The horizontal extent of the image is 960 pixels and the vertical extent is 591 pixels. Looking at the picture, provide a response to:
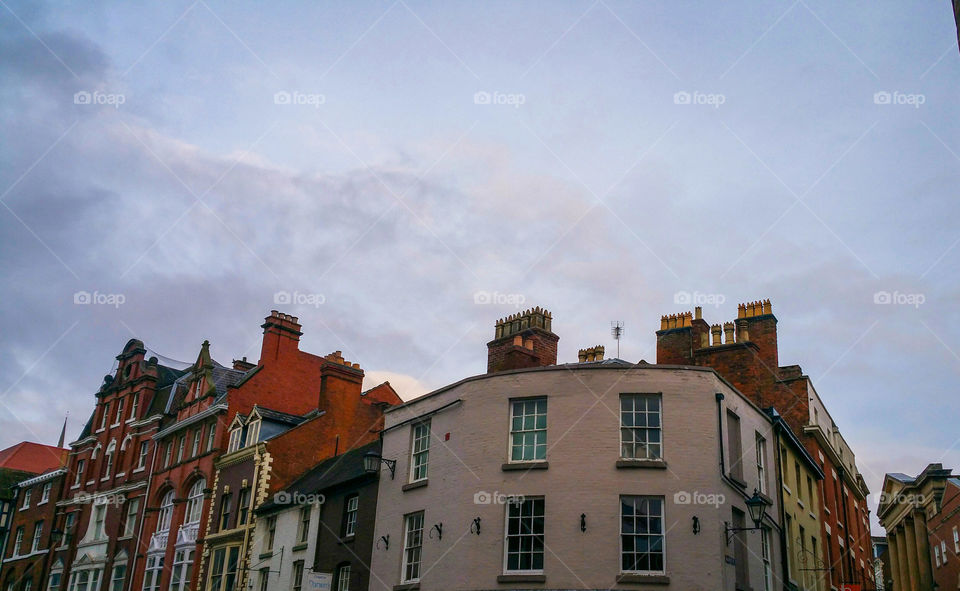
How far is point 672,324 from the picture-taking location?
36.9m

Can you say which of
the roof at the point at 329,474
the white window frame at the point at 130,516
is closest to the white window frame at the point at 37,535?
the white window frame at the point at 130,516

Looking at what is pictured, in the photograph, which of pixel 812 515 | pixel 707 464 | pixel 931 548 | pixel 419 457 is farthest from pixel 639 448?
pixel 931 548

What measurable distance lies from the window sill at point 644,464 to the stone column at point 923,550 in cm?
4283

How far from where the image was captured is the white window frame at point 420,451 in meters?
27.9

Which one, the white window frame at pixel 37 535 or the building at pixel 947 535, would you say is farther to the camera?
the white window frame at pixel 37 535

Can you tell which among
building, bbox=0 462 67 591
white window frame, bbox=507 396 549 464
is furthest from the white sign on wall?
building, bbox=0 462 67 591

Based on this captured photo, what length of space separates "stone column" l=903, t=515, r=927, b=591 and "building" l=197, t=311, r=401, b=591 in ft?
129

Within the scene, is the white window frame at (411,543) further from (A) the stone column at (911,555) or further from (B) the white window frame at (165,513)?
(A) the stone column at (911,555)

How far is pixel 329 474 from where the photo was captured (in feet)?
114

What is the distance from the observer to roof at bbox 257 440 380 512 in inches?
1265

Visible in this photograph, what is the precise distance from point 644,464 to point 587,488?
5.58 feet

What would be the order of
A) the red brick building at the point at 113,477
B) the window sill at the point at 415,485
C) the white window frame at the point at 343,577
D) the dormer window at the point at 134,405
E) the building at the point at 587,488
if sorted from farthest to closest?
the dormer window at the point at 134,405
the red brick building at the point at 113,477
the white window frame at the point at 343,577
the window sill at the point at 415,485
the building at the point at 587,488

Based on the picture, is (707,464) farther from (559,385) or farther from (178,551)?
(178,551)

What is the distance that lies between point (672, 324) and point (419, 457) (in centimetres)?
1391
